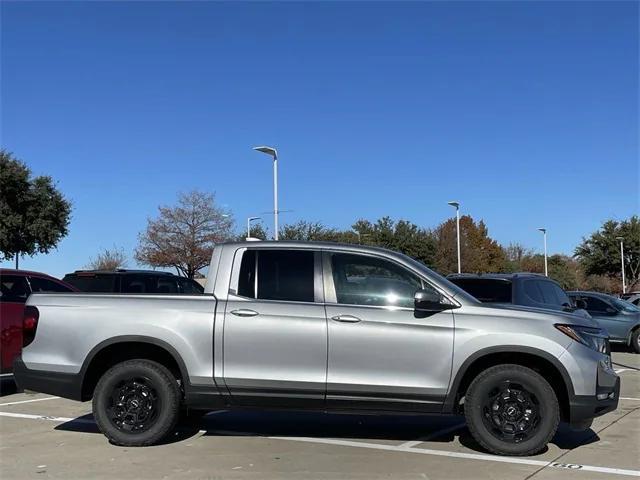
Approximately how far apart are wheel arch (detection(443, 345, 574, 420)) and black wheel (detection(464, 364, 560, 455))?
107 mm

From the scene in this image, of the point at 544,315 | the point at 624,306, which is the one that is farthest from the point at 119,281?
the point at 624,306

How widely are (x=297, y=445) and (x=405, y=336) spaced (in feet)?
5.22

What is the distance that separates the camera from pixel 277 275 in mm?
6324

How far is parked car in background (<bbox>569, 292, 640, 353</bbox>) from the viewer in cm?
1644

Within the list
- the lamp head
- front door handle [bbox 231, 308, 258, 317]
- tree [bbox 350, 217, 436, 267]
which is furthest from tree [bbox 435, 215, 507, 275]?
front door handle [bbox 231, 308, 258, 317]

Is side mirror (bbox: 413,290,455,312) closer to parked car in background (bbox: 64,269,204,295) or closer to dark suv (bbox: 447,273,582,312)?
dark suv (bbox: 447,273,582,312)

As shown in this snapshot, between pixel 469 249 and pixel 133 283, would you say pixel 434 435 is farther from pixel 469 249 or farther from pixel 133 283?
pixel 469 249

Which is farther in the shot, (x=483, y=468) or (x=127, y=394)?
(x=127, y=394)

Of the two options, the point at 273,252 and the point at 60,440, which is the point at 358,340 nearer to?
the point at 273,252

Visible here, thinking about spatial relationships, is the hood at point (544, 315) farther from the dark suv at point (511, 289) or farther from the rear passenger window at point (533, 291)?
the rear passenger window at point (533, 291)

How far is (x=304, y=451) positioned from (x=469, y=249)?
5158 centimetres

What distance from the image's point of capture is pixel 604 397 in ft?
19.6

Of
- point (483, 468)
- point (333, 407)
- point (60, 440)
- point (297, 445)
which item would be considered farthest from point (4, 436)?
point (483, 468)

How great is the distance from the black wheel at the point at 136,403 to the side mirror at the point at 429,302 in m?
2.44
